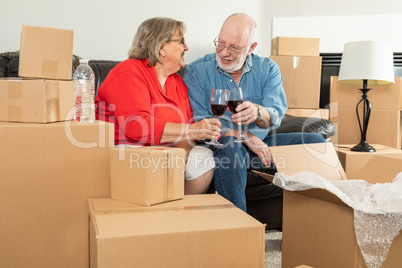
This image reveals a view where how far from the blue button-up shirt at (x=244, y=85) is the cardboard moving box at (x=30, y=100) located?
0.82 metres

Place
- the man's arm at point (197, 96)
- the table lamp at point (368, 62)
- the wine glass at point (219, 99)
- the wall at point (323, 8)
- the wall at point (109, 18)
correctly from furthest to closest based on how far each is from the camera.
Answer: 1. the wall at point (323, 8)
2. the wall at point (109, 18)
3. the table lamp at point (368, 62)
4. the man's arm at point (197, 96)
5. the wine glass at point (219, 99)

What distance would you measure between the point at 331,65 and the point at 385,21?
2.25 feet

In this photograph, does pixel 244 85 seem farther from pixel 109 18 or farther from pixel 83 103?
pixel 109 18

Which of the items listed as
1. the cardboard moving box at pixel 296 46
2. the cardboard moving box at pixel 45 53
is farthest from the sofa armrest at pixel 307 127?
the cardboard moving box at pixel 45 53

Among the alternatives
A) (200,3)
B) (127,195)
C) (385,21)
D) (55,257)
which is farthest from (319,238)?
(385,21)

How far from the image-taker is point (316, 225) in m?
1.16

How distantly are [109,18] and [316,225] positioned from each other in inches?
98.6

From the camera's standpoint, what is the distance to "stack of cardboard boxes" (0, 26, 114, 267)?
3.82 feet

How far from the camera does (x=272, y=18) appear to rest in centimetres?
400

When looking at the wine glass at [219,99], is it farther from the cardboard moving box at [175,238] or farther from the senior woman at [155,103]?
the cardboard moving box at [175,238]

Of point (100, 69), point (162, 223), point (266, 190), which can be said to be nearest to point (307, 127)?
point (266, 190)

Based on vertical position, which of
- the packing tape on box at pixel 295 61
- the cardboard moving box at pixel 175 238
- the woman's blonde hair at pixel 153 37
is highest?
the packing tape on box at pixel 295 61

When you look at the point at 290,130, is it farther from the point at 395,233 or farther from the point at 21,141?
the point at 21,141

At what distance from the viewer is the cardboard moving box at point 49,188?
45.6 inches
